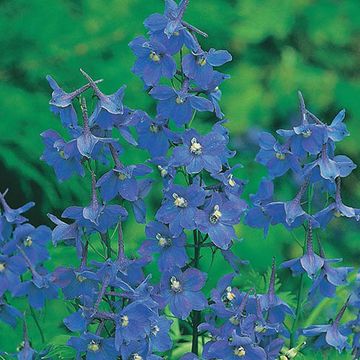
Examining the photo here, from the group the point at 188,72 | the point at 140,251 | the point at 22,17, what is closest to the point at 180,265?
the point at 140,251

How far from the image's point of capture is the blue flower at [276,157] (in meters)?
1.82

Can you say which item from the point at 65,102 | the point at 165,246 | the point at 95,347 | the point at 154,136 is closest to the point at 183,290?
the point at 165,246

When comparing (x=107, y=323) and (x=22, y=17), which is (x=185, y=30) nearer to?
(x=107, y=323)

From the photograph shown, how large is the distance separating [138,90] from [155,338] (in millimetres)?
1846

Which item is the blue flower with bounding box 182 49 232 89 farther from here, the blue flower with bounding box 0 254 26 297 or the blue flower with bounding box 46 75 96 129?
the blue flower with bounding box 0 254 26 297

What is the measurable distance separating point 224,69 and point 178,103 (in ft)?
9.33

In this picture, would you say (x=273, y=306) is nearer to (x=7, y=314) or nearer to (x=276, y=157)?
(x=276, y=157)

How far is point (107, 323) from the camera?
2.00 metres

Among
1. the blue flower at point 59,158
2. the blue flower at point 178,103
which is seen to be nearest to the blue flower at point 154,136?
the blue flower at point 178,103

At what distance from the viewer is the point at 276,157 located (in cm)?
186

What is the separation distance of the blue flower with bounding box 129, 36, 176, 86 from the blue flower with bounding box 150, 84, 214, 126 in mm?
23

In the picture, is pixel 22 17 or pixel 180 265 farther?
pixel 22 17

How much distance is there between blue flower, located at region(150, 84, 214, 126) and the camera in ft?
5.66

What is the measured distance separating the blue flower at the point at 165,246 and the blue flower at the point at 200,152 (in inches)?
5.3
